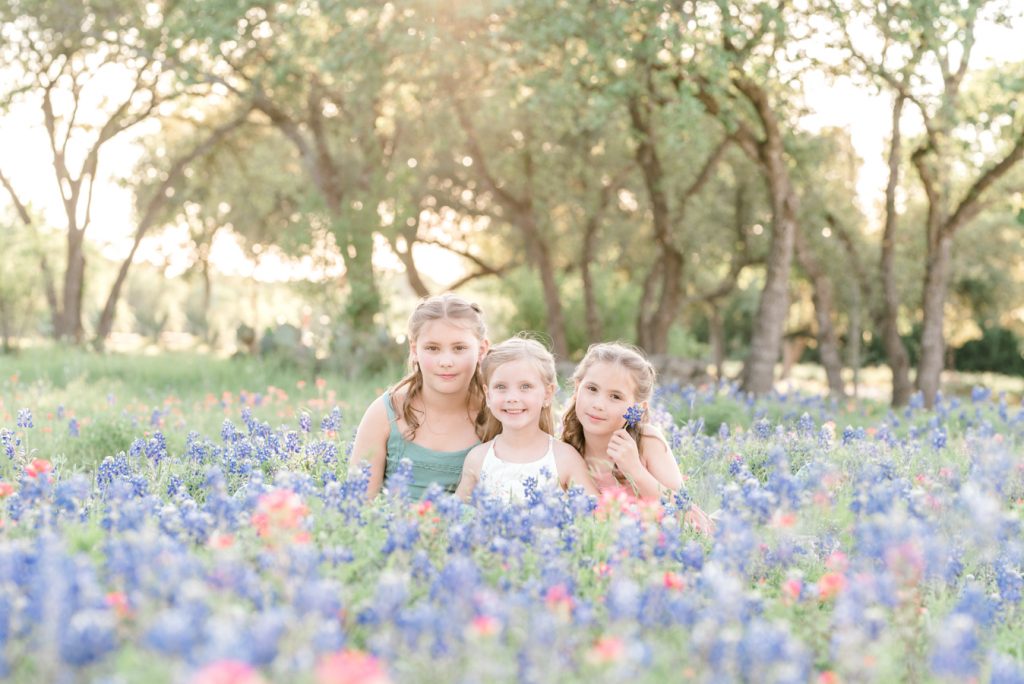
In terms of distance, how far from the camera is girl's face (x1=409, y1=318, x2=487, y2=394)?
603 centimetres

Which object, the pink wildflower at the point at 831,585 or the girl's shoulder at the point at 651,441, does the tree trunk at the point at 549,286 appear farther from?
the pink wildflower at the point at 831,585

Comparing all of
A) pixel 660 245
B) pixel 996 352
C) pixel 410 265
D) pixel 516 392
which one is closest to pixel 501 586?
pixel 516 392

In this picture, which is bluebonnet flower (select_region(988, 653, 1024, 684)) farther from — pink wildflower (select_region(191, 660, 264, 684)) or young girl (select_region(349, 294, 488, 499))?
young girl (select_region(349, 294, 488, 499))

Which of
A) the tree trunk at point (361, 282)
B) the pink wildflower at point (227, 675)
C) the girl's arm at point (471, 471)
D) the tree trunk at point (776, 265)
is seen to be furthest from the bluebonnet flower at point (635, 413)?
the tree trunk at point (361, 282)

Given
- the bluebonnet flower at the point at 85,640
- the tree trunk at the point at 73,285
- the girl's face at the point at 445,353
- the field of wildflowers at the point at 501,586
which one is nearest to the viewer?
the bluebonnet flower at the point at 85,640

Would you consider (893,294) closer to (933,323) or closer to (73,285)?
(933,323)

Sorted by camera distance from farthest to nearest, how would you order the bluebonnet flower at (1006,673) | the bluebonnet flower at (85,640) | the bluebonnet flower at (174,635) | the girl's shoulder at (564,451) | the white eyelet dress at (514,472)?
1. the girl's shoulder at (564,451)
2. the white eyelet dress at (514,472)
3. the bluebonnet flower at (1006,673)
4. the bluebonnet flower at (85,640)
5. the bluebonnet flower at (174,635)

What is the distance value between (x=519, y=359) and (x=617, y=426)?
2.22 ft

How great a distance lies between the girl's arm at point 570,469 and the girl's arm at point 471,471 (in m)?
0.41

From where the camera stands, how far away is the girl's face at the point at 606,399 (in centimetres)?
591

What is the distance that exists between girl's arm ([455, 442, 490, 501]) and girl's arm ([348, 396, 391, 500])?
47 cm

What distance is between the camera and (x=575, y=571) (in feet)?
11.8

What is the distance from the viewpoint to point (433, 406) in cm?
633

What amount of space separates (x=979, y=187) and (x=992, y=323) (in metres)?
23.2
